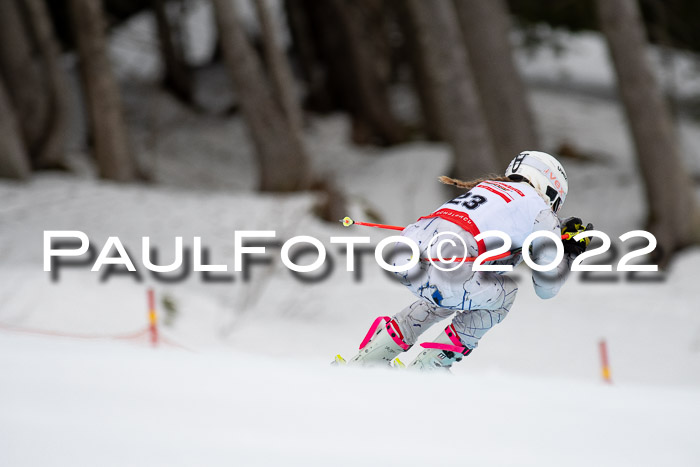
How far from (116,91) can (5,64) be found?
225 centimetres

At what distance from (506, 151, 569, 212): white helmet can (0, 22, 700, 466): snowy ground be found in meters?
0.82

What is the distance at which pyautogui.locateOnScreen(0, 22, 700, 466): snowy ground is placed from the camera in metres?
2.57

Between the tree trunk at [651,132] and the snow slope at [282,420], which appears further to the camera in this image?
the tree trunk at [651,132]

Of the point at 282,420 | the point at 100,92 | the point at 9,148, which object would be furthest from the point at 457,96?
the point at 282,420

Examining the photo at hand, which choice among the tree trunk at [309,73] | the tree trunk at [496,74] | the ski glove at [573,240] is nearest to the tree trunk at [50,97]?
the tree trunk at [496,74]

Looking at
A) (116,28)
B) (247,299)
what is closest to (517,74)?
(247,299)

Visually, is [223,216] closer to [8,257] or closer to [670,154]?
[8,257]

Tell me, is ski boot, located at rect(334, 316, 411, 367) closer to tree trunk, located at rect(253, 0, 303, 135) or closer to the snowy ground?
the snowy ground

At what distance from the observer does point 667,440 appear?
3.03 metres

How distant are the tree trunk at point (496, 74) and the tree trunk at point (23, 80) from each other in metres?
7.36

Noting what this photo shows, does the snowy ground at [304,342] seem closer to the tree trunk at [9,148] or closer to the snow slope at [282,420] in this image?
the snow slope at [282,420]

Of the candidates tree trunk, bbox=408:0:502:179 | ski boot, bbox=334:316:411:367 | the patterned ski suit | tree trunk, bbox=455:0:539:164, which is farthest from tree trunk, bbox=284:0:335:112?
the patterned ski suit

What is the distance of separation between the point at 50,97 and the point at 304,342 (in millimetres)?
8260

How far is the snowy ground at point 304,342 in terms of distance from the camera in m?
2.57
